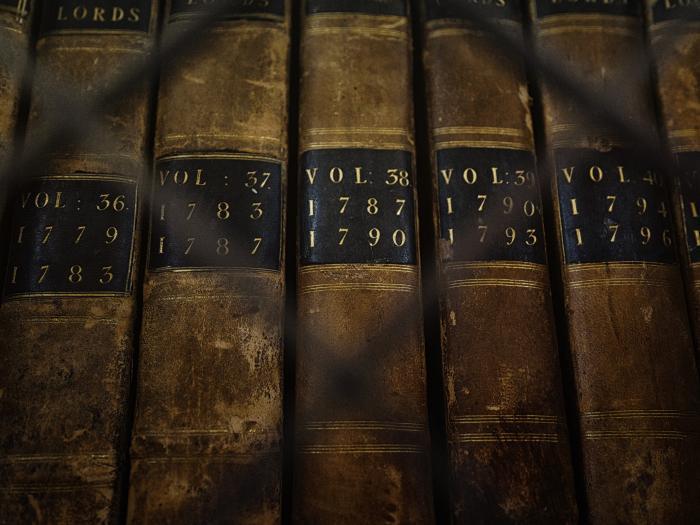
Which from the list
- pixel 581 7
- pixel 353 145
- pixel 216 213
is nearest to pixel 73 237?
pixel 216 213

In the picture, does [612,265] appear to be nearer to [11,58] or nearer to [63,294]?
[63,294]

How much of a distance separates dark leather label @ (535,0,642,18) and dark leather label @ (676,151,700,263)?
0.27 meters

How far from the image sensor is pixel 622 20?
1152mm

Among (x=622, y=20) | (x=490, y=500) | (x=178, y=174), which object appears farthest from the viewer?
(x=622, y=20)

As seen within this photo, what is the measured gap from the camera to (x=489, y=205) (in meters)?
1.03

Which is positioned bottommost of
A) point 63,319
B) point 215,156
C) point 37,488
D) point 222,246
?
point 37,488

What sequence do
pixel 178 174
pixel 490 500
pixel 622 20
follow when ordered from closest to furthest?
1. pixel 490 500
2. pixel 178 174
3. pixel 622 20

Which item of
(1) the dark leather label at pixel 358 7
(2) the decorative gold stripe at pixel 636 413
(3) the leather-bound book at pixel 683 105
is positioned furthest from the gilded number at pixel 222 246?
(3) the leather-bound book at pixel 683 105

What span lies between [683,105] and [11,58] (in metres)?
1.05

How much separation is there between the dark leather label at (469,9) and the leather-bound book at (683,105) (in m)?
0.24

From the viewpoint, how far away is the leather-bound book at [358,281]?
917mm

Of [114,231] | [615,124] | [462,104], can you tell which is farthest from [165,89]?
[615,124]

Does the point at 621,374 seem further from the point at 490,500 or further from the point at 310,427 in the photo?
the point at 310,427

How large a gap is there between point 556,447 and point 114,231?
687 millimetres
